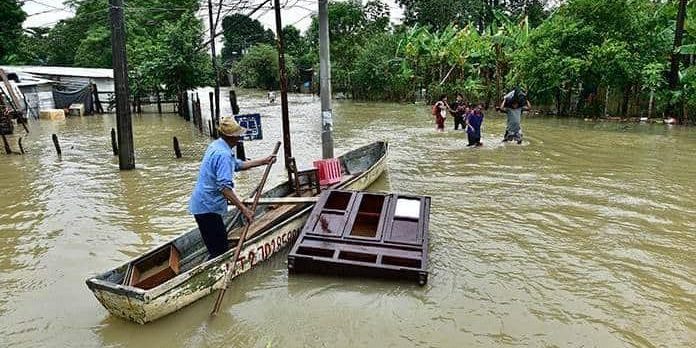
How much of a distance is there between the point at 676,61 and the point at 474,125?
9294 millimetres

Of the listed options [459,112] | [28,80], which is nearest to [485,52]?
[459,112]

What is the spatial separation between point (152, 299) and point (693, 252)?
6557mm

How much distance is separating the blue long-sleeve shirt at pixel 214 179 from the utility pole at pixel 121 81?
24.7ft

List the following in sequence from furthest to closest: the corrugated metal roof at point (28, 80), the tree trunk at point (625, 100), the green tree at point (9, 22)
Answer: the green tree at point (9, 22), the corrugated metal roof at point (28, 80), the tree trunk at point (625, 100)

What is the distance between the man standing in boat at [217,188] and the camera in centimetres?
531

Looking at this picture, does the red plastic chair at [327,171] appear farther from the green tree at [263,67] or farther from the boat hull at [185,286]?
the green tree at [263,67]

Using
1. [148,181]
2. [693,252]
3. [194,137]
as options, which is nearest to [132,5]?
[194,137]

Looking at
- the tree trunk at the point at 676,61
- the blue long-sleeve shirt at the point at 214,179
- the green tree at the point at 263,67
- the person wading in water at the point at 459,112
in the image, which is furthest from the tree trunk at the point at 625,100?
the green tree at the point at 263,67

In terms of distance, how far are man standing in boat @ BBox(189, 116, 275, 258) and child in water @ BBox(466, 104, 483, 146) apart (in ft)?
33.9

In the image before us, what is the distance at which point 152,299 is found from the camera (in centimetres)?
490

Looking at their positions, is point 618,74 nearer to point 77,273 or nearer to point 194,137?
point 194,137

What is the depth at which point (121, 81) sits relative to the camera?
11883 millimetres

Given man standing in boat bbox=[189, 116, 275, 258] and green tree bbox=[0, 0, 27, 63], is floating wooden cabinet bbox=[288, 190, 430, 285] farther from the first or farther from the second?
green tree bbox=[0, 0, 27, 63]

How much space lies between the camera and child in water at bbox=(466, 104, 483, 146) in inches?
583
